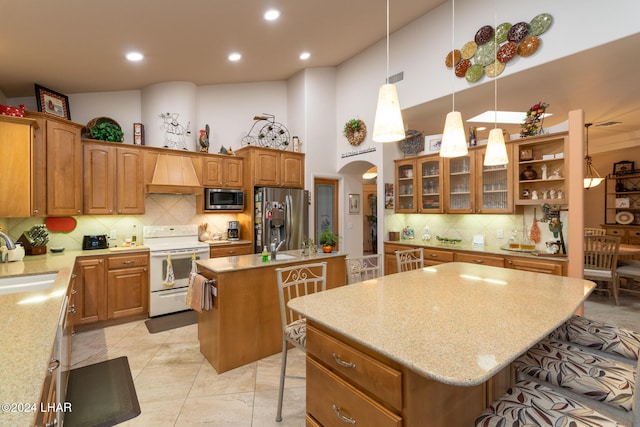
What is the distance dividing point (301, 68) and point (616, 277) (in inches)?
231

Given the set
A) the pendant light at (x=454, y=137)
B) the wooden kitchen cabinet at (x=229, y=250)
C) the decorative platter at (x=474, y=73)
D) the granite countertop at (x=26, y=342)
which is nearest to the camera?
the granite countertop at (x=26, y=342)

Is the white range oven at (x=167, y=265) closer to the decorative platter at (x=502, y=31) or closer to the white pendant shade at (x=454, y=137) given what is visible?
the white pendant shade at (x=454, y=137)

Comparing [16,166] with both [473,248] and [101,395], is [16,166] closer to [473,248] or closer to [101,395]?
[101,395]

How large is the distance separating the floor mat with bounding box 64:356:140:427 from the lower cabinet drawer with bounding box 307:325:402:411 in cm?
159

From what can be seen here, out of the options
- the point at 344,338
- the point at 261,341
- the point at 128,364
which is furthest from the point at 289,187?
the point at 344,338

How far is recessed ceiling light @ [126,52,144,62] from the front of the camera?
349 cm

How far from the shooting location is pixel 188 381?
2.43 meters

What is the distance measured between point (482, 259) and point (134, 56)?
16.0 feet

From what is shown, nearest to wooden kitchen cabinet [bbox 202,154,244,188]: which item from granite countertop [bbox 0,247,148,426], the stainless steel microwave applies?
the stainless steel microwave

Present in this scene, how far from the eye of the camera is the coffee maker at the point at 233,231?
480cm

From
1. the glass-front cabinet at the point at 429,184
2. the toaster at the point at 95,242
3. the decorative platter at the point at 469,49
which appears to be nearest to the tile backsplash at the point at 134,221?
the toaster at the point at 95,242

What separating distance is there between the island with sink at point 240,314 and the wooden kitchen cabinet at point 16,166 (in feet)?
6.18

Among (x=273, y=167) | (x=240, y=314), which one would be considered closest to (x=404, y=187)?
(x=273, y=167)

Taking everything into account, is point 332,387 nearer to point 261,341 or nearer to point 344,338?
point 344,338
